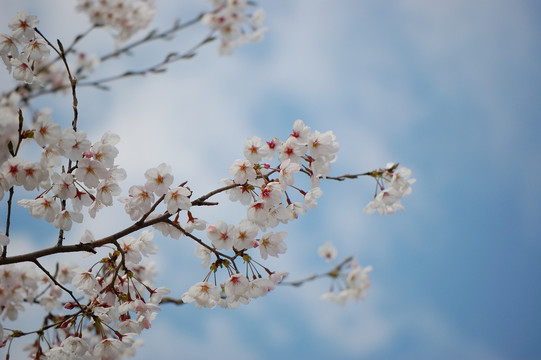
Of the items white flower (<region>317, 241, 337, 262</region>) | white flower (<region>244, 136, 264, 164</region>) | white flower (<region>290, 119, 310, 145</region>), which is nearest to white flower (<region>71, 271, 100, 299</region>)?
white flower (<region>244, 136, 264, 164</region>)

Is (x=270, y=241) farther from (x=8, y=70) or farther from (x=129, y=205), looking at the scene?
(x=8, y=70)

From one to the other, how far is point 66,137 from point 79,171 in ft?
0.60

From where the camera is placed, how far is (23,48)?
2.42 metres

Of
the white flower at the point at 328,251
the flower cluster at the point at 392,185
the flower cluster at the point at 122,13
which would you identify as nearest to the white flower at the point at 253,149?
the flower cluster at the point at 392,185

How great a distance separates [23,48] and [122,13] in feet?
11.0

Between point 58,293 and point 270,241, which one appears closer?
point 270,241

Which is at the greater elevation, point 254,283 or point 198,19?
point 198,19

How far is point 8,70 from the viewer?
2.38 meters

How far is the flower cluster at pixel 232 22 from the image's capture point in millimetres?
5168

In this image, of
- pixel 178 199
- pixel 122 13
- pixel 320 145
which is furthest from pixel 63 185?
pixel 122 13

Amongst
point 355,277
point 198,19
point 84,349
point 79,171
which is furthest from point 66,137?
point 355,277

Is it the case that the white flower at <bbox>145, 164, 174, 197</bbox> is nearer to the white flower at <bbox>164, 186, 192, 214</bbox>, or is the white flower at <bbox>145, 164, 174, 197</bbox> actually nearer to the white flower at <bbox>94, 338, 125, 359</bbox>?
the white flower at <bbox>164, 186, 192, 214</bbox>

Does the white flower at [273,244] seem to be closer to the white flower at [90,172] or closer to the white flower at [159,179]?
the white flower at [159,179]

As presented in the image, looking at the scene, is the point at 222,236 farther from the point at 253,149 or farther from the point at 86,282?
the point at 86,282
